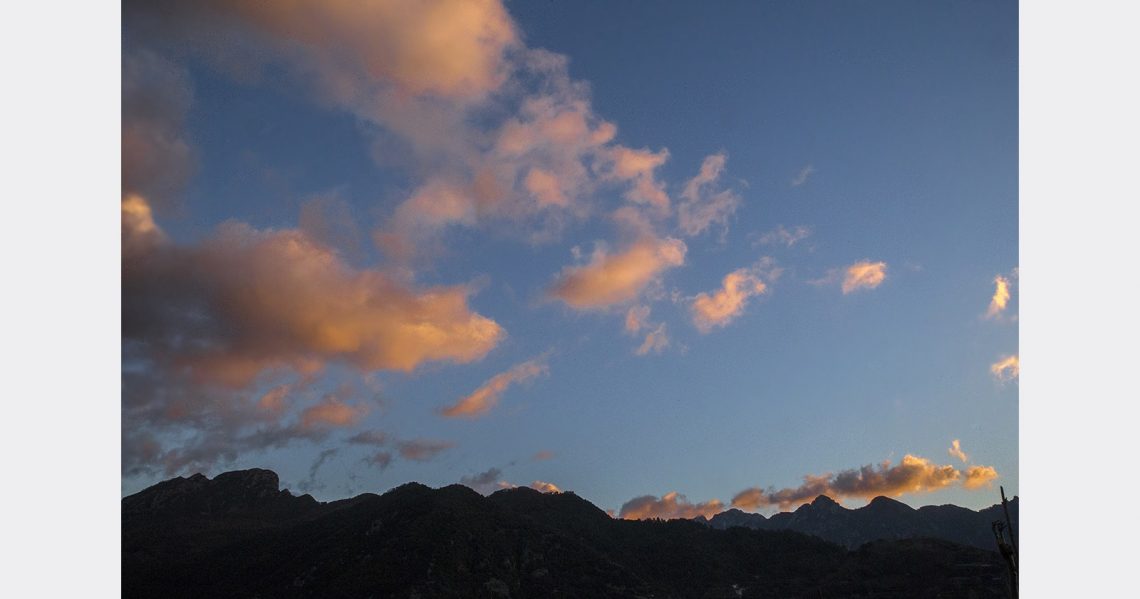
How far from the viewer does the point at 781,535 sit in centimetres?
13875

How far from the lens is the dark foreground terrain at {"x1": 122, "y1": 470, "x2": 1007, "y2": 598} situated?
94.6 m

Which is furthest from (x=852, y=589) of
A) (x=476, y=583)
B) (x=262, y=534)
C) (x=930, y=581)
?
(x=262, y=534)

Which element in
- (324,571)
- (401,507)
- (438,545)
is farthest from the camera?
(401,507)

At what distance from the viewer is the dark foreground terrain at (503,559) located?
9456 cm

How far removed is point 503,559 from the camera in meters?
105

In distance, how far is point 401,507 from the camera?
117375 mm

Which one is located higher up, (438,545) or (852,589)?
(438,545)
